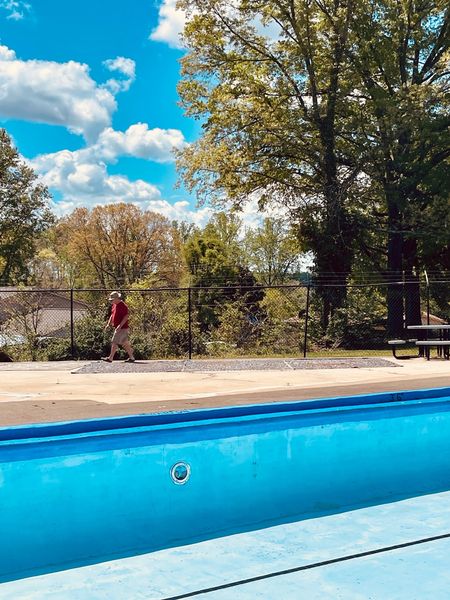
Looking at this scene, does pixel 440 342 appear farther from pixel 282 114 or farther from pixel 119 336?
pixel 282 114

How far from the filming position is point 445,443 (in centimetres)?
664

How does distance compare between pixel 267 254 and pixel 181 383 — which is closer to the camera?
pixel 181 383

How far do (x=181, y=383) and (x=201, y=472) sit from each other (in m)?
6.22

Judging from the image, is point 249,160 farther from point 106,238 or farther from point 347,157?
point 106,238

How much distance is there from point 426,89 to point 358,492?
22.6 meters

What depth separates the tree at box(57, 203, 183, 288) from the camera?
199 ft

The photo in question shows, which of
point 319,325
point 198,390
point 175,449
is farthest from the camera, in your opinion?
point 319,325

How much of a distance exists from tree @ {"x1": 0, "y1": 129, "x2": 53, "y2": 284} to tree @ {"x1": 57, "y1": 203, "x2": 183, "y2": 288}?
11739 millimetres

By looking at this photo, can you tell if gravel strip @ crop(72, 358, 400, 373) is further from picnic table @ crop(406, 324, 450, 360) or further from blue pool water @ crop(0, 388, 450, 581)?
blue pool water @ crop(0, 388, 450, 581)

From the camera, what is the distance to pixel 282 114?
28.1 m

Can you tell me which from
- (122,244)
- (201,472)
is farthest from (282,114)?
(122,244)

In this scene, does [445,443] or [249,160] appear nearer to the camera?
[445,443]

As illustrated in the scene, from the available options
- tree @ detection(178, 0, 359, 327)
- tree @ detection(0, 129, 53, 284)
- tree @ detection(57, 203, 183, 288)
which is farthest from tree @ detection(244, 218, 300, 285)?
tree @ detection(178, 0, 359, 327)

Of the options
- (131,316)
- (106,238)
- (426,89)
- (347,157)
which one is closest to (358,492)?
(131,316)
